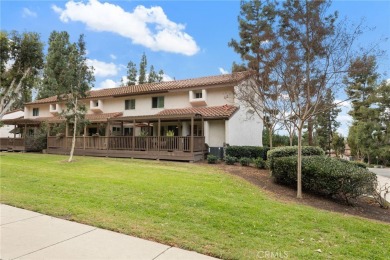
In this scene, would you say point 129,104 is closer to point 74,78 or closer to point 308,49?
point 74,78

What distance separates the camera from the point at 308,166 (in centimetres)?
911

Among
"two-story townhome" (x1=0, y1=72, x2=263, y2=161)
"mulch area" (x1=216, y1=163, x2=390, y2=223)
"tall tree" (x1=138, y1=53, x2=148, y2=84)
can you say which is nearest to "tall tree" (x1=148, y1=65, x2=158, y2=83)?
"tall tree" (x1=138, y1=53, x2=148, y2=84)

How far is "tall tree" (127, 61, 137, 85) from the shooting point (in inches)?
1778

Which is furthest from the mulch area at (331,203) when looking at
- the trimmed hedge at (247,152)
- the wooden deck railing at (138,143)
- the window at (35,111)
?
the window at (35,111)

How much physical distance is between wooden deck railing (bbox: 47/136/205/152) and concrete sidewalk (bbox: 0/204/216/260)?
12704 millimetres

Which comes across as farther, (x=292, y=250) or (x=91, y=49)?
(x=91, y=49)

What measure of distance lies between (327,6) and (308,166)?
227 inches

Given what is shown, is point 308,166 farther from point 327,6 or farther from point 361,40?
point 327,6

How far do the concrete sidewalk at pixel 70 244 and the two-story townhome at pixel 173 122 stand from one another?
12213mm

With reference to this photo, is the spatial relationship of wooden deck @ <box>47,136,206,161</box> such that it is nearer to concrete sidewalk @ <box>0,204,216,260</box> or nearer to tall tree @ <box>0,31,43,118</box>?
tall tree @ <box>0,31,43,118</box>

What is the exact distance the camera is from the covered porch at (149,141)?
17.4m

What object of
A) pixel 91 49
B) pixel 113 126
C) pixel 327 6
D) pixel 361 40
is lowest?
pixel 113 126

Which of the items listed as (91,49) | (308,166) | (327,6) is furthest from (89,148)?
(327,6)

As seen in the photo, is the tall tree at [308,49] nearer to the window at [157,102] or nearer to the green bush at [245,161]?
the green bush at [245,161]
